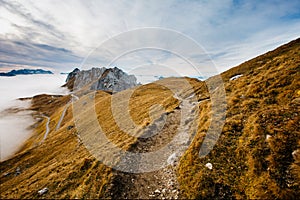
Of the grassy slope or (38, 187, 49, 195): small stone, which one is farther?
(38, 187, 49, 195): small stone

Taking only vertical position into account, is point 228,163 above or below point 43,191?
above

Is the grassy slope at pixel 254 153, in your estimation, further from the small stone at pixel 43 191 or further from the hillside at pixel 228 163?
the small stone at pixel 43 191

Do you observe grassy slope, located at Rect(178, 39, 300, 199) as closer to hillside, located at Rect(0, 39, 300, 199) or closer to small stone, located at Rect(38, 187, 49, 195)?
hillside, located at Rect(0, 39, 300, 199)

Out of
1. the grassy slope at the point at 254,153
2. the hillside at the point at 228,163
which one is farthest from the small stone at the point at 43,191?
the grassy slope at the point at 254,153

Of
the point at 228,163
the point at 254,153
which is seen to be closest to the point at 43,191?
the point at 228,163

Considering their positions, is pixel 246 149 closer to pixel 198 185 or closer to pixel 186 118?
pixel 198 185

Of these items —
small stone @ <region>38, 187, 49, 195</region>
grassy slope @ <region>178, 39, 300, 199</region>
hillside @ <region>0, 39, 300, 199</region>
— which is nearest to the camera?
grassy slope @ <region>178, 39, 300, 199</region>

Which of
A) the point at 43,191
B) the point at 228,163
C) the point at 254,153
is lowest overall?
the point at 43,191

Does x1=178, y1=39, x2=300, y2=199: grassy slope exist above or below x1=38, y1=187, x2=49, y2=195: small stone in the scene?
above

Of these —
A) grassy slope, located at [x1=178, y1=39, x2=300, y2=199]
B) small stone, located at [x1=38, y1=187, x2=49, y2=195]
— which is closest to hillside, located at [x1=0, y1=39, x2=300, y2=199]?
grassy slope, located at [x1=178, y1=39, x2=300, y2=199]

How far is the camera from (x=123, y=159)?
18.3 meters

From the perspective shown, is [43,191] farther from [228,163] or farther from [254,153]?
[254,153]

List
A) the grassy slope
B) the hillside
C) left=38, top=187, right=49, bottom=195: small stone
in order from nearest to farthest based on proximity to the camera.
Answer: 1. the grassy slope
2. the hillside
3. left=38, top=187, right=49, bottom=195: small stone

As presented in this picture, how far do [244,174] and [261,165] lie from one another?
1.54 meters
